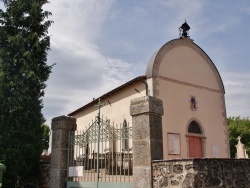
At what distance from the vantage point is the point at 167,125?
13.9 m

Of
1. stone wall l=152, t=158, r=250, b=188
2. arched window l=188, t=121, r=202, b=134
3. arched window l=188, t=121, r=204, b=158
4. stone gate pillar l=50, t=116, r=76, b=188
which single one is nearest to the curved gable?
arched window l=188, t=121, r=202, b=134

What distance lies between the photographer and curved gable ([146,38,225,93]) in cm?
1477

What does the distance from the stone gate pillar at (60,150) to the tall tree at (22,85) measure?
3.21 ft

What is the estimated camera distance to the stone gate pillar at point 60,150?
7.91 metres

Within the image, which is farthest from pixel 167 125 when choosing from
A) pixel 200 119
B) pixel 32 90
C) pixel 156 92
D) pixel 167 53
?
pixel 32 90

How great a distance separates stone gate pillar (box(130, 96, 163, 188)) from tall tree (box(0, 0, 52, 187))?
4006 mm

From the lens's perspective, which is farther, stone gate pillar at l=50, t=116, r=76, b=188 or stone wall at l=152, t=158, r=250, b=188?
stone gate pillar at l=50, t=116, r=76, b=188

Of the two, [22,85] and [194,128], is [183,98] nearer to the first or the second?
[194,128]

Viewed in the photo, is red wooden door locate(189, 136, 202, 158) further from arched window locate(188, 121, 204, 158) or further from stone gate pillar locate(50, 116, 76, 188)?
stone gate pillar locate(50, 116, 76, 188)

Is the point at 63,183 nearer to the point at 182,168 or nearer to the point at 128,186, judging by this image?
the point at 128,186

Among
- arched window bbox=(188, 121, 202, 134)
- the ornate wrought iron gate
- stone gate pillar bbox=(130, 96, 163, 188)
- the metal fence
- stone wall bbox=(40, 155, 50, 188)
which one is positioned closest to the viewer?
stone gate pillar bbox=(130, 96, 163, 188)

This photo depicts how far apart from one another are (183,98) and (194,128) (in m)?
1.76

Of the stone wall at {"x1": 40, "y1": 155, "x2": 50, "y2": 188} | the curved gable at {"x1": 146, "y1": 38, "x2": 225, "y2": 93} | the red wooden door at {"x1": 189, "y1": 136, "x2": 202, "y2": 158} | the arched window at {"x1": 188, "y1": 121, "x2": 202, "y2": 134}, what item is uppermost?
the curved gable at {"x1": 146, "y1": 38, "x2": 225, "y2": 93}

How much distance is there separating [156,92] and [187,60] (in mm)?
3821
